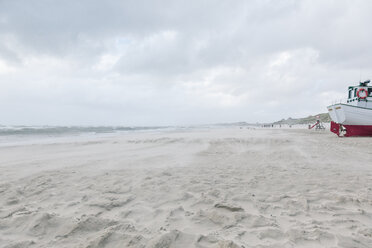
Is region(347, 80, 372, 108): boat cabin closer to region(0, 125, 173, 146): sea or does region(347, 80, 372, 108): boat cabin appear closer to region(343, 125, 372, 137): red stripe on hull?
region(343, 125, 372, 137): red stripe on hull

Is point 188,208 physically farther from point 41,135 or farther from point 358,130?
point 41,135

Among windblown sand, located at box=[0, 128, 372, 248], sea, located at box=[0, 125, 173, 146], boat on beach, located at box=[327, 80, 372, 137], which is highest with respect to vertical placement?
boat on beach, located at box=[327, 80, 372, 137]

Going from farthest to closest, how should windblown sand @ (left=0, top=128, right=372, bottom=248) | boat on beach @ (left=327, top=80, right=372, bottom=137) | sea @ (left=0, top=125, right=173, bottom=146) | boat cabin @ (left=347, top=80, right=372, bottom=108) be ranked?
boat cabin @ (left=347, top=80, right=372, bottom=108) → sea @ (left=0, top=125, right=173, bottom=146) → boat on beach @ (left=327, top=80, right=372, bottom=137) → windblown sand @ (left=0, top=128, right=372, bottom=248)

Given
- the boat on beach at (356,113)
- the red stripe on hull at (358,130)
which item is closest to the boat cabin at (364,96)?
the boat on beach at (356,113)

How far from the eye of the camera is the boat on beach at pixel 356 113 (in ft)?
49.6

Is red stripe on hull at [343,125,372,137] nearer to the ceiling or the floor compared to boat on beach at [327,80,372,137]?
nearer to the floor

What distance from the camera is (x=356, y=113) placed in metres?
15.1

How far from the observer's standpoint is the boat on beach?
15.1 metres

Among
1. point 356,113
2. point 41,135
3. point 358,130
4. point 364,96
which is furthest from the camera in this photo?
point 41,135

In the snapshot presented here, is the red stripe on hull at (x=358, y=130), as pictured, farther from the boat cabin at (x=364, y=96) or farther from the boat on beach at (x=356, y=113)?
the boat cabin at (x=364, y=96)

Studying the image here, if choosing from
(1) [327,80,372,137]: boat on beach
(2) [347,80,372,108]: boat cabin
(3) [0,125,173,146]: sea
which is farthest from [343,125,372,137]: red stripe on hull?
(3) [0,125,173,146]: sea

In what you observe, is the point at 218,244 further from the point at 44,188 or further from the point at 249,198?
the point at 44,188

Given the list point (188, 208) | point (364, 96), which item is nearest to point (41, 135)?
point (188, 208)

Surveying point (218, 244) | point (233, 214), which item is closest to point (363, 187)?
point (233, 214)
